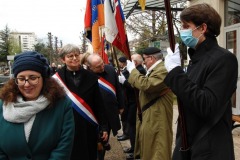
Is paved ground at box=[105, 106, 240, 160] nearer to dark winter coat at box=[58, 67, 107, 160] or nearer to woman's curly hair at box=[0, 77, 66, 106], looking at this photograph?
dark winter coat at box=[58, 67, 107, 160]

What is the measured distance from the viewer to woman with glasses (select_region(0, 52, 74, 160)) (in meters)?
2.22

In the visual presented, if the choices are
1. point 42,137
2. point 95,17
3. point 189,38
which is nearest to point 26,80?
point 42,137

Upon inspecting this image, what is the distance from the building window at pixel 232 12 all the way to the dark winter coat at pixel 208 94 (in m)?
6.63

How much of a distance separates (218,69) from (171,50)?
510 millimetres

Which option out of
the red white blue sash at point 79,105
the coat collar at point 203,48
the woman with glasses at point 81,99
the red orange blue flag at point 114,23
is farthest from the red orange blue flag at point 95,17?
the coat collar at point 203,48

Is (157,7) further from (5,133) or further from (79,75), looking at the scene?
(5,133)

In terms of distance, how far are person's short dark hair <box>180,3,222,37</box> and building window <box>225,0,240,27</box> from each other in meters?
6.48

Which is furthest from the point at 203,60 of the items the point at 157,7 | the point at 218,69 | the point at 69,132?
the point at 157,7

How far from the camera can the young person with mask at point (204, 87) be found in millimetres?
2002

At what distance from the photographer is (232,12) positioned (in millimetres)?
8484

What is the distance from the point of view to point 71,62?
3.65m

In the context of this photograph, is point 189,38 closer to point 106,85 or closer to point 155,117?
point 155,117

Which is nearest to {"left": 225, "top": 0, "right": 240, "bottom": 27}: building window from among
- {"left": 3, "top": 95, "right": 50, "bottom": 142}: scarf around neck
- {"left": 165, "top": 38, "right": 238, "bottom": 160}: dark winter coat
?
{"left": 165, "top": 38, "right": 238, "bottom": 160}: dark winter coat

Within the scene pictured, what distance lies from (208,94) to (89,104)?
2006 mm
